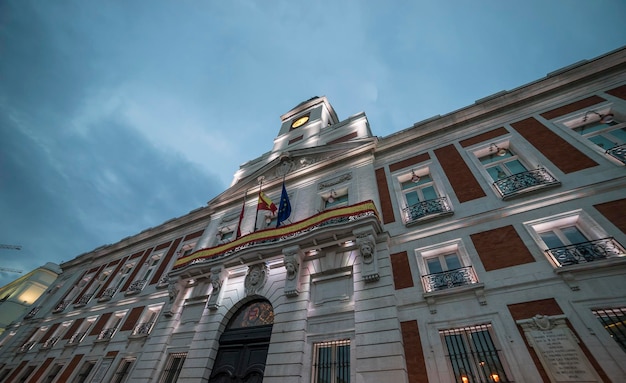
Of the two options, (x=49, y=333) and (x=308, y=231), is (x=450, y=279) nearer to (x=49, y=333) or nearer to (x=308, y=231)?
(x=308, y=231)

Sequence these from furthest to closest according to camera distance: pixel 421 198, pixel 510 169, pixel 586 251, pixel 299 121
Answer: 1. pixel 299 121
2. pixel 421 198
3. pixel 510 169
4. pixel 586 251

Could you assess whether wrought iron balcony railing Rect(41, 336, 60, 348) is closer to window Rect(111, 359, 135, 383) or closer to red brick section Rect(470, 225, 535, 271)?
window Rect(111, 359, 135, 383)

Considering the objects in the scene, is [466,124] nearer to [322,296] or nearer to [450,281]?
[450,281]

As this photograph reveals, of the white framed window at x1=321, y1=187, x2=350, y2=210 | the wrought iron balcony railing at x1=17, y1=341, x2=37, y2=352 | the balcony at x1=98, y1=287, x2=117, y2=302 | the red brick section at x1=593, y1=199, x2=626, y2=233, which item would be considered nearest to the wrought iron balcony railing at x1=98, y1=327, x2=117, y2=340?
the balcony at x1=98, y1=287, x2=117, y2=302

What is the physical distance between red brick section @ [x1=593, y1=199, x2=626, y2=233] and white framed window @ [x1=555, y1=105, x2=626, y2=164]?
175 centimetres

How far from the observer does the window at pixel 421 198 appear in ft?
33.6

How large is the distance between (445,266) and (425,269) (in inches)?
25.2

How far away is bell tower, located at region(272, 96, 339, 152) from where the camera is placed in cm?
2108

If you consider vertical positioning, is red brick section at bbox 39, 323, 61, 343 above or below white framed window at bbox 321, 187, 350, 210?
below

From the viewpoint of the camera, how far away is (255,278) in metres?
11.6

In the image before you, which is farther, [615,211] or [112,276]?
[112,276]

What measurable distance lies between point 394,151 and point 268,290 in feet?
30.8

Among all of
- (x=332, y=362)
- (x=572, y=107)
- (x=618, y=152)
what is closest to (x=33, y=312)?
(x=332, y=362)

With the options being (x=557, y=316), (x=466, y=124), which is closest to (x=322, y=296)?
(x=557, y=316)
